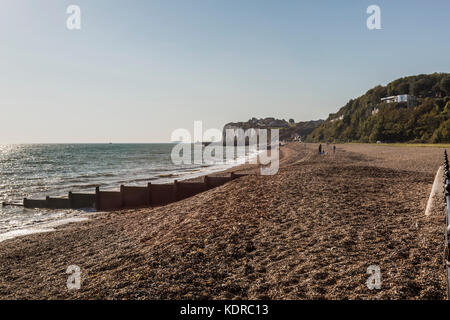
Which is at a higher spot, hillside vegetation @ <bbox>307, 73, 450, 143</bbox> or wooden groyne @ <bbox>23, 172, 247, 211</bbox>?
hillside vegetation @ <bbox>307, 73, 450, 143</bbox>

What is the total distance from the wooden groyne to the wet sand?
4.77 m

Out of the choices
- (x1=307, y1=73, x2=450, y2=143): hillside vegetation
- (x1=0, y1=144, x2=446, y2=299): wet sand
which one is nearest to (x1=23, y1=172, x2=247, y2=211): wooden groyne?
(x1=0, y1=144, x2=446, y2=299): wet sand

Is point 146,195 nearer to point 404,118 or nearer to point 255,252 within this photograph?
point 255,252

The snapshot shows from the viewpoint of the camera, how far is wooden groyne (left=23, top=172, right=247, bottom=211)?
1656cm

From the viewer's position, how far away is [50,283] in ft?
20.8

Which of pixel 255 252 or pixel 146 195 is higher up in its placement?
pixel 255 252

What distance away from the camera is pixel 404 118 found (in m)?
91.9

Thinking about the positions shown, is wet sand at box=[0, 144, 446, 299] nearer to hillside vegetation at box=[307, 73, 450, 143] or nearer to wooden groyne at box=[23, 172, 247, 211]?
wooden groyne at box=[23, 172, 247, 211]

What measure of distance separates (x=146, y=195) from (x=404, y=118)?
98998 mm

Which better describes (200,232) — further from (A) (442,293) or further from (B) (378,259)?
(A) (442,293)

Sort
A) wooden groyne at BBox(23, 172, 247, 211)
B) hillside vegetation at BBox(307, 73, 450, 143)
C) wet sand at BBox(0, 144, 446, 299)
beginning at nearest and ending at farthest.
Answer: wet sand at BBox(0, 144, 446, 299) → wooden groyne at BBox(23, 172, 247, 211) → hillside vegetation at BBox(307, 73, 450, 143)

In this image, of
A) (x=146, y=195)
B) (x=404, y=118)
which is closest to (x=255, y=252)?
(x=146, y=195)

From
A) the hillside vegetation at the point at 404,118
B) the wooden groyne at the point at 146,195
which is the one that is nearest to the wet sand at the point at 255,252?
the wooden groyne at the point at 146,195
